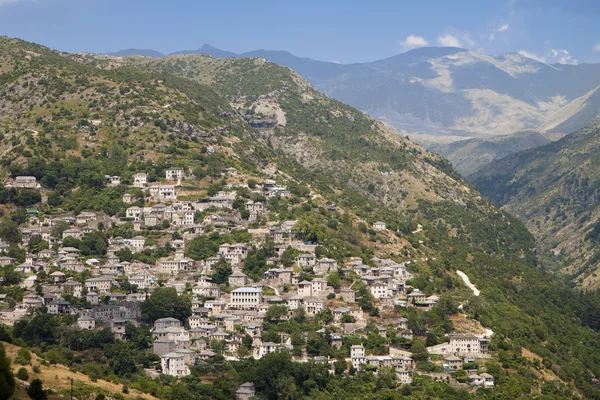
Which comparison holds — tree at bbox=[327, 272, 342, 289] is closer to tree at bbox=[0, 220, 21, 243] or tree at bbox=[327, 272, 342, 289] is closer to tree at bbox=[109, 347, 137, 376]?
tree at bbox=[109, 347, 137, 376]

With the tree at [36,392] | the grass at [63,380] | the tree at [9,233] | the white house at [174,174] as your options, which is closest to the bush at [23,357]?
the grass at [63,380]

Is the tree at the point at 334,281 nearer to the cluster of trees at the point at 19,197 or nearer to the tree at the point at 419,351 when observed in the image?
the tree at the point at 419,351

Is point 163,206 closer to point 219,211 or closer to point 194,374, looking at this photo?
point 219,211

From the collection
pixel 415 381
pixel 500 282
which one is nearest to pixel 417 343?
pixel 415 381

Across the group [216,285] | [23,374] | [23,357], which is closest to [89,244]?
[216,285]

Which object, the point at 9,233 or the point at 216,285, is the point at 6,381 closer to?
the point at 216,285

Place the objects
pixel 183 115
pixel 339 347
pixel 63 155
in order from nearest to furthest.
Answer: pixel 339 347 → pixel 63 155 → pixel 183 115

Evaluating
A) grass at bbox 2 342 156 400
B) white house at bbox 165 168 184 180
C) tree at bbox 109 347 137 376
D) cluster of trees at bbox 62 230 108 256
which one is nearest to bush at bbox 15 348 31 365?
grass at bbox 2 342 156 400

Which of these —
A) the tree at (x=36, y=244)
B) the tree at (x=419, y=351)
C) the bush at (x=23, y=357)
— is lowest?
the tree at (x=419, y=351)
